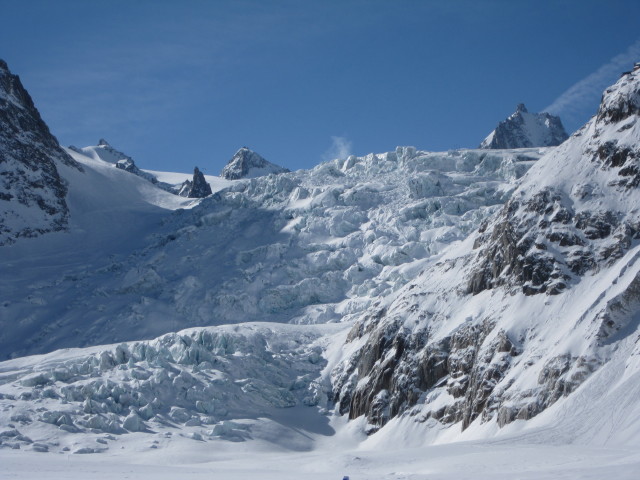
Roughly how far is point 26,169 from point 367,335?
3388 inches

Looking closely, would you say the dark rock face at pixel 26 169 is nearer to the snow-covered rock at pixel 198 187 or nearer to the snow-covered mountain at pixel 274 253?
the snow-covered mountain at pixel 274 253

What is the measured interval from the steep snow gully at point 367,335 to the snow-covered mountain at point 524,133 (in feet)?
248

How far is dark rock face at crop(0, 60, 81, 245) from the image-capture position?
406ft

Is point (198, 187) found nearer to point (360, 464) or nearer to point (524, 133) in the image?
point (524, 133)

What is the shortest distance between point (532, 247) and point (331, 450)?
68.9 ft

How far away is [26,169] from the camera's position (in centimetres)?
13300

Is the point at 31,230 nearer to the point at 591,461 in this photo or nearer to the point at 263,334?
the point at 263,334

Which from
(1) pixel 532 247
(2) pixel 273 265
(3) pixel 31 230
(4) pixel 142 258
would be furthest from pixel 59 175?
(1) pixel 532 247

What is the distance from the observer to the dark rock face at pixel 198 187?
166875 mm

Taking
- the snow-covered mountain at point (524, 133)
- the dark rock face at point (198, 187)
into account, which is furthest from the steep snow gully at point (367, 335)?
the snow-covered mountain at point (524, 133)

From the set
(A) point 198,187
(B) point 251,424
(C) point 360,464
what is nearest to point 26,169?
(A) point 198,187

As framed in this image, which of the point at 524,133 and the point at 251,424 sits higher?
the point at 524,133

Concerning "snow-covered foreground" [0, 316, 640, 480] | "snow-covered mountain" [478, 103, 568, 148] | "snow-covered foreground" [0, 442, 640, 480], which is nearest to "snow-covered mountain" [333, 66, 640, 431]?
"snow-covered foreground" [0, 316, 640, 480]

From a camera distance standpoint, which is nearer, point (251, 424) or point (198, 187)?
point (251, 424)
